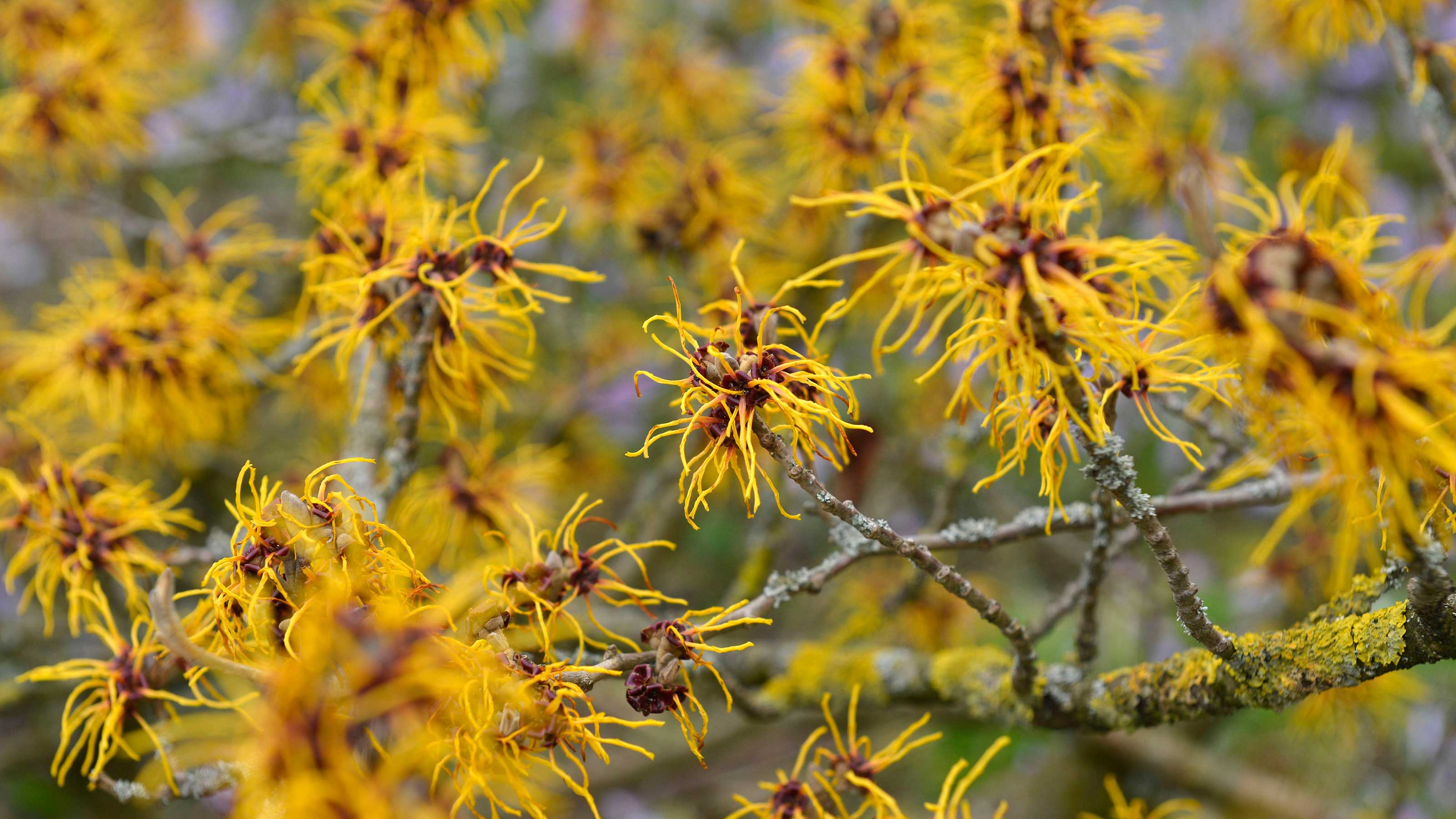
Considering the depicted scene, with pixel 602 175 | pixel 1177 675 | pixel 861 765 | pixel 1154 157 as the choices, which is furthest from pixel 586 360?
pixel 1177 675

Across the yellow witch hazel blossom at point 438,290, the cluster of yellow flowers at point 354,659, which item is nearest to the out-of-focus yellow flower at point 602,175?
the yellow witch hazel blossom at point 438,290

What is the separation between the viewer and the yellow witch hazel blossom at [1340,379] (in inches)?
23.8

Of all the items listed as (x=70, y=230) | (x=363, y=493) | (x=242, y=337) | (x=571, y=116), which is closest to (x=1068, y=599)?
(x=363, y=493)

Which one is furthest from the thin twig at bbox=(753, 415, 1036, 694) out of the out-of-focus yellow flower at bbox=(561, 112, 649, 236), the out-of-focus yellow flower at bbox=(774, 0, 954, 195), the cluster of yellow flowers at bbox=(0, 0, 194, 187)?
the cluster of yellow flowers at bbox=(0, 0, 194, 187)

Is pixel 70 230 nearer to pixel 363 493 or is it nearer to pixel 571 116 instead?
pixel 571 116

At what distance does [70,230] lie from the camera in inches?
129

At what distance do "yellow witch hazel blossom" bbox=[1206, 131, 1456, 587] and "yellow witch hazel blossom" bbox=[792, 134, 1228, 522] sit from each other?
8 centimetres

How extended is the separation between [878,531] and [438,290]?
624 millimetres

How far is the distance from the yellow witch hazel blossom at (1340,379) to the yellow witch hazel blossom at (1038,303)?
3.2 inches

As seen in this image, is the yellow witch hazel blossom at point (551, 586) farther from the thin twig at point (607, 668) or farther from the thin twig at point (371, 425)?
the thin twig at point (371, 425)

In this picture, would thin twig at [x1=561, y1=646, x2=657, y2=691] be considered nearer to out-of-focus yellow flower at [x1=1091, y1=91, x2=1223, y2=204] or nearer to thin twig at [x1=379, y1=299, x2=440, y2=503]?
thin twig at [x1=379, y1=299, x2=440, y2=503]

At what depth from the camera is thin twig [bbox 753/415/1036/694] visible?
0.84m

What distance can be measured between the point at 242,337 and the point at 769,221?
4.00ft

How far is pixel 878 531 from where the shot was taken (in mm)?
876
